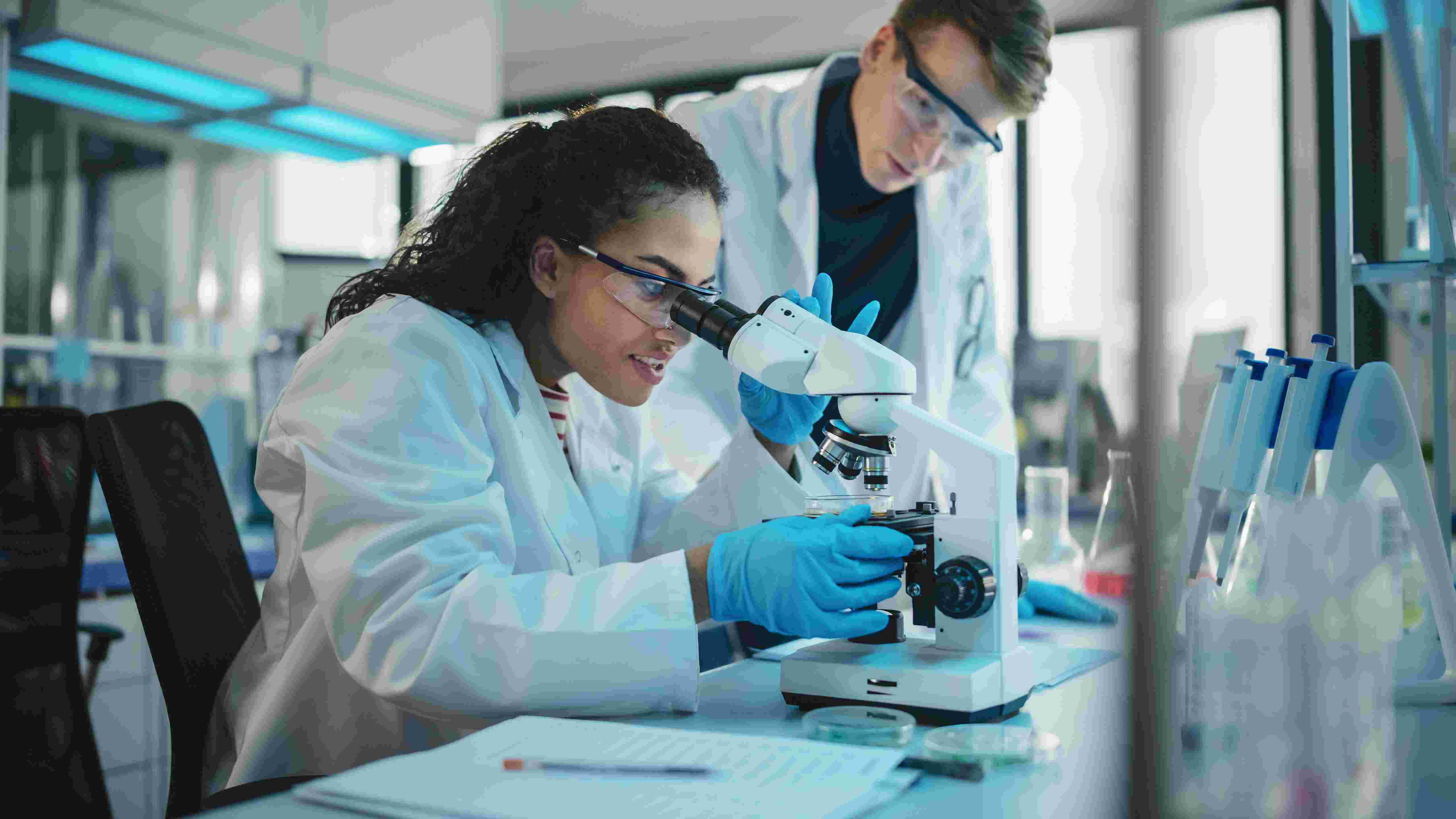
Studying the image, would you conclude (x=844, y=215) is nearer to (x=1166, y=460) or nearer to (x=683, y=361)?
(x=683, y=361)

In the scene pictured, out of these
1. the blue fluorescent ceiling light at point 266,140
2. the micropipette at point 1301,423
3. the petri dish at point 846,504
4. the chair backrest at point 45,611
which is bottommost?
the chair backrest at point 45,611

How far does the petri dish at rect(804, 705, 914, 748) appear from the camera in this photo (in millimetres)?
904

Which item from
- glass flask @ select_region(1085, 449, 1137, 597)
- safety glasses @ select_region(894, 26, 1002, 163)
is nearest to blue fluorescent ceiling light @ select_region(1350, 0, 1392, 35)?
safety glasses @ select_region(894, 26, 1002, 163)

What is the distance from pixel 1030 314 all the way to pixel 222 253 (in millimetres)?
3564

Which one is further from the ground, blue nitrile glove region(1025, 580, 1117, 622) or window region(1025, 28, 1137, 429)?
window region(1025, 28, 1137, 429)

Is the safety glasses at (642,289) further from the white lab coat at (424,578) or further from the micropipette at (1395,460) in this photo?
the micropipette at (1395,460)

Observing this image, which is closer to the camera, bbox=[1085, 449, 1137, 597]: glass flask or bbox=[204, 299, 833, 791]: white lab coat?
bbox=[1085, 449, 1137, 597]: glass flask

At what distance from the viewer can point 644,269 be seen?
1314 millimetres

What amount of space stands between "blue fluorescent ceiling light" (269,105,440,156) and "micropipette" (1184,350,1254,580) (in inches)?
120

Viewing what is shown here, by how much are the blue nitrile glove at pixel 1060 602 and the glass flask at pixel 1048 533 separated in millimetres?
314

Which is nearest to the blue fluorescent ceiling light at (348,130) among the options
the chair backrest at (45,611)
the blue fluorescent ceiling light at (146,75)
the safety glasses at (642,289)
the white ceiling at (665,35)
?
the blue fluorescent ceiling light at (146,75)

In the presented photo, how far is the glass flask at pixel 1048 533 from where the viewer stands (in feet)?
6.47

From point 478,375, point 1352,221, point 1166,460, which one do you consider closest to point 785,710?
point 478,375

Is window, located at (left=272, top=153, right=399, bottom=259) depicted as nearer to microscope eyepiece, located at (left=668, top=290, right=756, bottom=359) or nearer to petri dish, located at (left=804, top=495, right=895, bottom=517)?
microscope eyepiece, located at (left=668, top=290, right=756, bottom=359)
